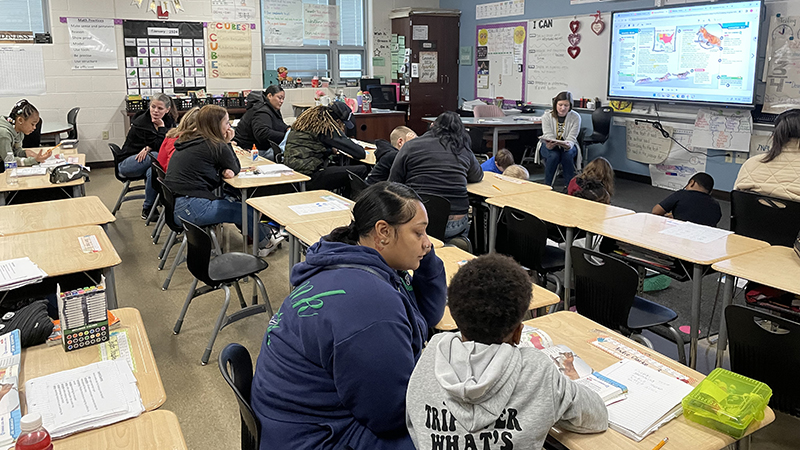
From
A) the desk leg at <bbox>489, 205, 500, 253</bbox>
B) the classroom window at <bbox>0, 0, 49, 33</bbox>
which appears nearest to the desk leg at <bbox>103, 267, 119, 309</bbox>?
the desk leg at <bbox>489, 205, 500, 253</bbox>

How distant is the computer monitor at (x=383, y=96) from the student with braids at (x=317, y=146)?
4314 mm

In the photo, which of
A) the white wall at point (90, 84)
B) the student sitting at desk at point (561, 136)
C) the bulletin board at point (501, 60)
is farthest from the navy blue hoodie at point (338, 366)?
the bulletin board at point (501, 60)

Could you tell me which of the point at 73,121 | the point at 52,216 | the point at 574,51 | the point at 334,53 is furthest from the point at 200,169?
the point at 334,53

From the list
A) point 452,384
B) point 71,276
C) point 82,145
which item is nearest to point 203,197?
point 71,276

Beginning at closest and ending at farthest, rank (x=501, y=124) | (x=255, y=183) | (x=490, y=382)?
1. (x=490, y=382)
2. (x=255, y=183)
3. (x=501, y=124)

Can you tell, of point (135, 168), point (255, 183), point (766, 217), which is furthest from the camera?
point (135, 168)

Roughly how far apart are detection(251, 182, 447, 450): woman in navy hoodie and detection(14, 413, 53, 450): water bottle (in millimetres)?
435

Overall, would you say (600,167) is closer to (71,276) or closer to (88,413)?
(71,276)

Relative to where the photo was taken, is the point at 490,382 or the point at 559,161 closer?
the point at 490,382

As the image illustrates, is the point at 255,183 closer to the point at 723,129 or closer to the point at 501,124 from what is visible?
the point at 501,124

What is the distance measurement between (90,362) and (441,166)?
2.52 meters

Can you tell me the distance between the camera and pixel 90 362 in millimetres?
1748

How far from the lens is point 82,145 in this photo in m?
8.27

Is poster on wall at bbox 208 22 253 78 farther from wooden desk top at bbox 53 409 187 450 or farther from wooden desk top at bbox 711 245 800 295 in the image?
wooden desk top at bbox 53 409 187 450
